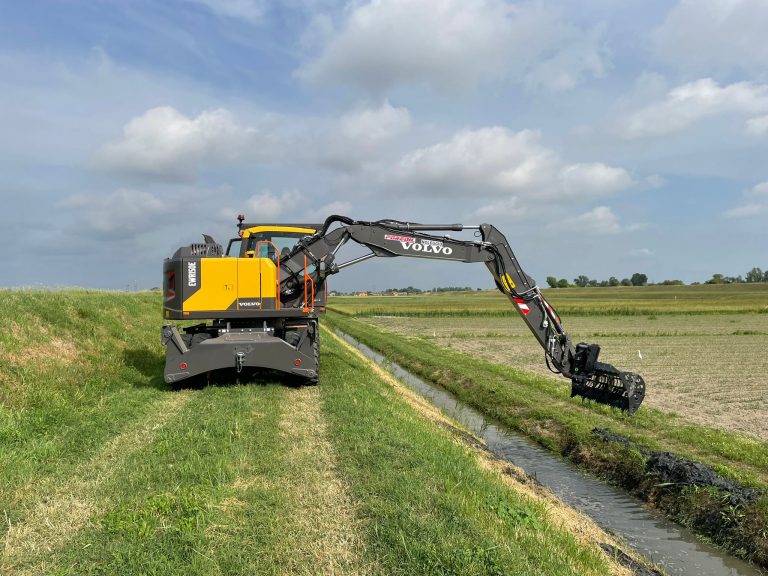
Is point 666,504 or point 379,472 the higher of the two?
point 379,472

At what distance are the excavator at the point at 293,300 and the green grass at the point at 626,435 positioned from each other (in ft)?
3.49

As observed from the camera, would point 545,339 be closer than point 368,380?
Yes

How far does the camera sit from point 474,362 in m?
23.2

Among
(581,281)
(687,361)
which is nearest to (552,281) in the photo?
(581,281)

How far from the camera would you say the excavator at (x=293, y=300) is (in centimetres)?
1187

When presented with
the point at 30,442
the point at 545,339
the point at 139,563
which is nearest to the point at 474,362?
the point at 545,339

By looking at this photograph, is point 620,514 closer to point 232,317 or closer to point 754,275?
point 232,317

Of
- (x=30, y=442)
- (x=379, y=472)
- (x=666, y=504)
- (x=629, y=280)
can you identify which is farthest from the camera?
(x=629, y=280)

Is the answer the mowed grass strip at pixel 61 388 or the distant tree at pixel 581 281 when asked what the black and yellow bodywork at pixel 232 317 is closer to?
the mowed grass strip at pixel 61 388

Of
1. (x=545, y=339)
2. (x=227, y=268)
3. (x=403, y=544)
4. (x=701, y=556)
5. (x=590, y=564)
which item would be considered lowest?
(x=701, y=556)

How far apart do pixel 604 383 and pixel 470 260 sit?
3.63 m

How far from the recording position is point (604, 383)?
447 inches

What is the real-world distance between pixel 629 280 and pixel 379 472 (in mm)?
192420

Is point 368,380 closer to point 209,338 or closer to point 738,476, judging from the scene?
point 209,338
